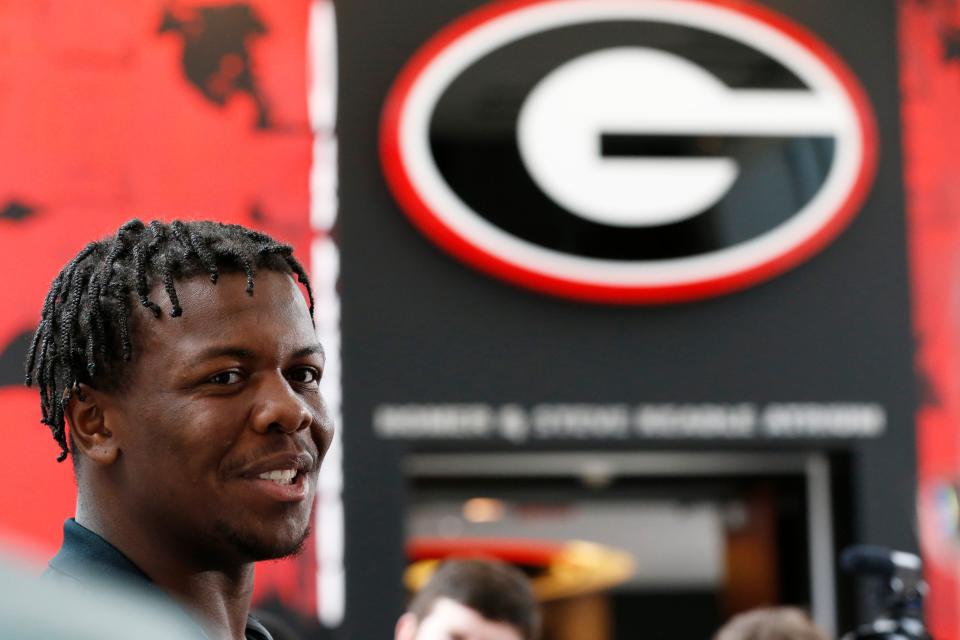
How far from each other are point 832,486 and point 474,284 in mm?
1556

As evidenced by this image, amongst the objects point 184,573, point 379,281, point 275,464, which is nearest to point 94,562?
point 184,573

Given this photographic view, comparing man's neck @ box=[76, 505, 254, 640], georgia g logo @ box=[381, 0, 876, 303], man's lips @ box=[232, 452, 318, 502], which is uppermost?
georgia g logo @ box=[381, 0, 876, 303]

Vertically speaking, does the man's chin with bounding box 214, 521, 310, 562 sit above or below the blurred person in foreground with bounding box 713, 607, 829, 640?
above

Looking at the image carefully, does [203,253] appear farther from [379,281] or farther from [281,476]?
[379,281]

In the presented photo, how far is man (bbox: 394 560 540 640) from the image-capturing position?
3885 millimetres

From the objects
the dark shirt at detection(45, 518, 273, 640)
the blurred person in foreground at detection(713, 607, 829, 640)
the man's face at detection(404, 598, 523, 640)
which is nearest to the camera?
the dark shirt at detection(45, 518, 273, 640)

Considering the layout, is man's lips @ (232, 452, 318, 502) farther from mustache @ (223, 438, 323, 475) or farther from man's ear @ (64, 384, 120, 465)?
man's ear @ (64, 384, 120, 465)

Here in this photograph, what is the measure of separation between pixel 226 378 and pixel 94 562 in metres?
0.22

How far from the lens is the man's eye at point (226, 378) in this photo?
4.99 ft

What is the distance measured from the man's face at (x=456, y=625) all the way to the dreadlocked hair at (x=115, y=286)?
7.63 ft

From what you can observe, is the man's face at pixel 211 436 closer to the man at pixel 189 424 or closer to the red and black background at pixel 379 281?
the man at pixel 189 424

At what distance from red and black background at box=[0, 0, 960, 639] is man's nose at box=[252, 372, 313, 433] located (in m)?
3.88

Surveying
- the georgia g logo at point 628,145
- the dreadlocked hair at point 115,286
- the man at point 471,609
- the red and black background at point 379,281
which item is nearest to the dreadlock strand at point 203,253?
the dreadlocked hair at point 115,286

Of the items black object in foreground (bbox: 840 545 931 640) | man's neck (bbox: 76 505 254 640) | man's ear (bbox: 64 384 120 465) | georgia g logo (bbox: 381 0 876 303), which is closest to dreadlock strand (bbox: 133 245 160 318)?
man's ear (bbox: 64 384 120 465)
